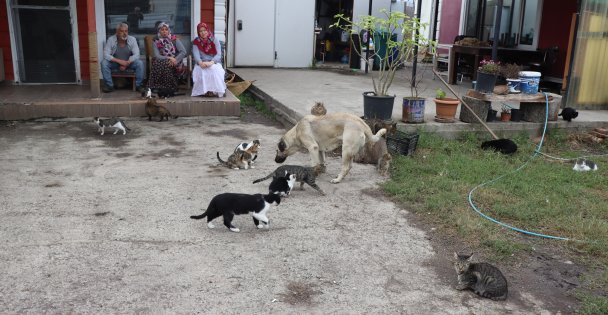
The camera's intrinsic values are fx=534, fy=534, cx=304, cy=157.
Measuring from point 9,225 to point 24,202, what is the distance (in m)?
0.58

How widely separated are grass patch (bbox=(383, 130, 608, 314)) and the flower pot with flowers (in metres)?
1.03

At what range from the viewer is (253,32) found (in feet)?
48.4

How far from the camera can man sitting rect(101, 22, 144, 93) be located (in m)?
9.29

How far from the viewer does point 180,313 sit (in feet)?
10.3

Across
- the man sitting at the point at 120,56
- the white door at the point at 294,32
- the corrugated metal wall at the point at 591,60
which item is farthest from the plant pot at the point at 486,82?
the white door at the point at 294,32

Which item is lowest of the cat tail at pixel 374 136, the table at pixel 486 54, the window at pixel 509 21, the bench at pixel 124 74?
the cat tail at pixel 374 136

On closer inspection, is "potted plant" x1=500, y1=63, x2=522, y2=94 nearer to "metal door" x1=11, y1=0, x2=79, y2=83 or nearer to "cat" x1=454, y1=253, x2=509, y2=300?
"cat" x1=454, y1=253, x2=509, y2=300

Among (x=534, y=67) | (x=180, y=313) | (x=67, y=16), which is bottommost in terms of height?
(x=180, y=313)

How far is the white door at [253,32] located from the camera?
47.6ft

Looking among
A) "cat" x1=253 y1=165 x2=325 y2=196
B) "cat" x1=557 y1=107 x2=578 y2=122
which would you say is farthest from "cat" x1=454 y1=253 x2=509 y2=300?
"cat" x1=557 y1=107 x2=578 y2=122

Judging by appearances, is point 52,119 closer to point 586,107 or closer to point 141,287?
point 141,287

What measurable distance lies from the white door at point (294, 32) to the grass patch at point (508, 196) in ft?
27.9

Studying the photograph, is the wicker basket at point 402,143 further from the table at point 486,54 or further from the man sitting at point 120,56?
the table at point 486,54

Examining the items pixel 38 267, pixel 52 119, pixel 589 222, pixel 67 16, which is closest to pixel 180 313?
pixel 38 267
